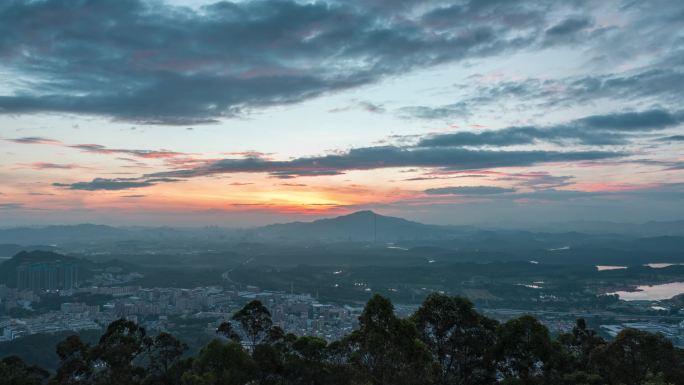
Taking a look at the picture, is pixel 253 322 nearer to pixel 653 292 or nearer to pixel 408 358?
pixel 408 358

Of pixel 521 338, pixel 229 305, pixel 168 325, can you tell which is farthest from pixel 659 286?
pixel 521 338

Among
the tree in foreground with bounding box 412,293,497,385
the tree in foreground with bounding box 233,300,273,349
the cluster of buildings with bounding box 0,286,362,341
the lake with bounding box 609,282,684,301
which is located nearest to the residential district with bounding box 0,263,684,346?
the cluster of buildings with bounding box 0,286,362,341

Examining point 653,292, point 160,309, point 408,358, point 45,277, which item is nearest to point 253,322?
point 408,358

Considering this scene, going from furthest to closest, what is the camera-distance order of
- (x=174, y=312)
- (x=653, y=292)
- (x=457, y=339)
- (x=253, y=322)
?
1. (x=653, y=292)
2. (x=174, y=312)
3. (x=253, y=322)
4. (x=457, y=339)

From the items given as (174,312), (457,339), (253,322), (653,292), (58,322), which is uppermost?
(457,339)

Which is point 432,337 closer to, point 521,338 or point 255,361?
point 521,338

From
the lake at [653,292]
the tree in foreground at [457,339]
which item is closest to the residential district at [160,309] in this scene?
the lake at [653,292]

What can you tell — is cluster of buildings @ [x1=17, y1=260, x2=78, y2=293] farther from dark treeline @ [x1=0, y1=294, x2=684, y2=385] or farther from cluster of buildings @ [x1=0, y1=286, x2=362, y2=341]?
dark treeline @ [x1=0, y1=294, x2=684, y2=385]
